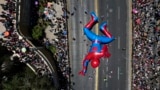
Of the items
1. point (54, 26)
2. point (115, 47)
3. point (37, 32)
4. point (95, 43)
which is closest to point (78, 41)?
point (95, 43)

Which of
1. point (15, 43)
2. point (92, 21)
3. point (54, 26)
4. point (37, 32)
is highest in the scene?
point (92, 21)

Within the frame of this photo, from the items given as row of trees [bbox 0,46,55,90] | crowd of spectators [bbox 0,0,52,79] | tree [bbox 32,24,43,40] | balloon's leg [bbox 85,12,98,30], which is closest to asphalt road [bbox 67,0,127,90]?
balloon's leg [bbox 85,12,98,30]

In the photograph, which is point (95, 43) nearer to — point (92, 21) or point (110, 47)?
point (110, 47)

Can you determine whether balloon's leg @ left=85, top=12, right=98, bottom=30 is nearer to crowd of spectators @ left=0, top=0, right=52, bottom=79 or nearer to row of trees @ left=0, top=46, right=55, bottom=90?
crowd of spectators @ left=0, top=0, right=52, bottom=79

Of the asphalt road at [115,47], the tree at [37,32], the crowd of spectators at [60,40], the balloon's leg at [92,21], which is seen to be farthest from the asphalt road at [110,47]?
the tree at [37,32]

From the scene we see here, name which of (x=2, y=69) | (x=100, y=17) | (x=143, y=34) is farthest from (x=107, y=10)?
(x=2, y=69)
